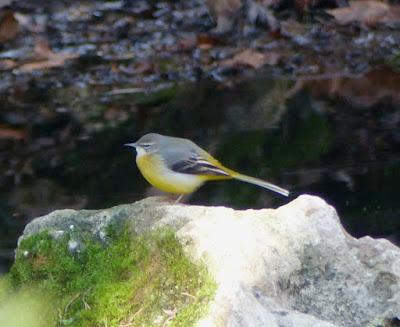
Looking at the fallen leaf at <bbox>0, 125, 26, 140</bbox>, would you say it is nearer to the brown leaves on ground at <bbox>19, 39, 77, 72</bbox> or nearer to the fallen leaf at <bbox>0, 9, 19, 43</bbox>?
the brown leaves on ground at <bbox>19, 39, 77, 72</bbox>

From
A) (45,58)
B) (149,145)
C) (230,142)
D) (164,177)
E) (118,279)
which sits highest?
(118,279)

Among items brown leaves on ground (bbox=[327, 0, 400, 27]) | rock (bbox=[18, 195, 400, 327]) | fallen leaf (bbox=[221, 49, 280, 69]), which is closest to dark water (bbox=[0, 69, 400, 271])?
fallen leaf (bbox=[221, 49, 280, 69])

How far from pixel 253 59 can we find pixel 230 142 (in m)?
3.04

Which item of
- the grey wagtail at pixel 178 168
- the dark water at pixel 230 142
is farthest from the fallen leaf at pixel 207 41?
the grey wagtail at pixel 178 168

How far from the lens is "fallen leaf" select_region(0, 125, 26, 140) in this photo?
10.4 metres

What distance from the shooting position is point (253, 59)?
41.8 ft

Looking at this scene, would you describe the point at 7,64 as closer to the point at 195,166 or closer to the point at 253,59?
the point at 253,59

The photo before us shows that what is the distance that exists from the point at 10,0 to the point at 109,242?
963 cm

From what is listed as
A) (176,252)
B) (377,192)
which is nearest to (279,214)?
(176,252)

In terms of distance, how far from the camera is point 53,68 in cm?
1278

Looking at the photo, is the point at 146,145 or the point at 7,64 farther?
the point at 7,64

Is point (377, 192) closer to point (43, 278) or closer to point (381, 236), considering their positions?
point (381, 236)

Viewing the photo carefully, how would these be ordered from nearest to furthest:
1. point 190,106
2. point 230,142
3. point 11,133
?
point 230,142, point 11,133, point 190,106

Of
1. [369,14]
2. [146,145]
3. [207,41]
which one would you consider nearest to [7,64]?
[207,41]
